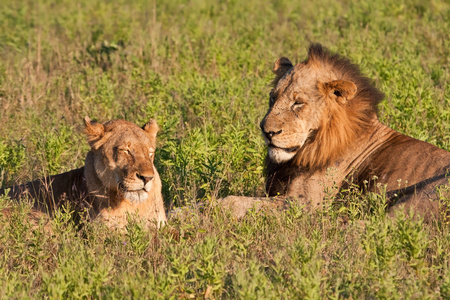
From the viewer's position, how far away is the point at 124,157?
18.9 ft

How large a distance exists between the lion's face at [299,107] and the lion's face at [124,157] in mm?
1125

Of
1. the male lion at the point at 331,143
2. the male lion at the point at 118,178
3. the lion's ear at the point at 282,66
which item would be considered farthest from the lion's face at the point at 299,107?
the male lion at the point at 118,178

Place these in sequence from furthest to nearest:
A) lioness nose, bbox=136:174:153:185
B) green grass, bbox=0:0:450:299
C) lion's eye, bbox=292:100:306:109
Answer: lion's eye, bbox=292:100:306:109
lioness nose, bbox=136:174:153:185
green grass, bbox=0:0:450:299

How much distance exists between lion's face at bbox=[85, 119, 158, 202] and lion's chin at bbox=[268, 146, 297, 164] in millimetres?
1114

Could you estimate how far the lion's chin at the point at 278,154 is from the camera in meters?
6.60

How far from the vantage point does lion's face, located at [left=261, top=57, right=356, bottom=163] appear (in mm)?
6527

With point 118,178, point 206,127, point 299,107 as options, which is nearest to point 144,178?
point 118,178

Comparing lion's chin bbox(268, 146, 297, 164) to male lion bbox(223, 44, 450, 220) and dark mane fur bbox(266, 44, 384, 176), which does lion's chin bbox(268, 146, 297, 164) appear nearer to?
male lion bbox(223, 44, 450, 220)

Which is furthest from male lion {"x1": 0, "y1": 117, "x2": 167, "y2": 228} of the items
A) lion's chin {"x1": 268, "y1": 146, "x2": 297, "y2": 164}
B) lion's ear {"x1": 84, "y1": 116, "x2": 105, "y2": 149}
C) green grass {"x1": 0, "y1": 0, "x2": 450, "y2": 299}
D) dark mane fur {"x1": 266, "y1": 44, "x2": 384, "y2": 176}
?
dark mane fur {"x1": 266, "y1": 44, "x2": 384, "y2": 176}

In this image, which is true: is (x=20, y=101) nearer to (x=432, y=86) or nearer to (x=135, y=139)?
(x=135, y=139)

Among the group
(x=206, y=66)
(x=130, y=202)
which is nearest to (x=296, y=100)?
(x=130, y=202)

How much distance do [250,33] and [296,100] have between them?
19.6ft

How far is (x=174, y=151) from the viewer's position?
738 cm

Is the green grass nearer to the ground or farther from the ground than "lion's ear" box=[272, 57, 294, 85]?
nearer to the ground
